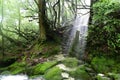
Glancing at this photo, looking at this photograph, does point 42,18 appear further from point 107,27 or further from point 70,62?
point 107,27

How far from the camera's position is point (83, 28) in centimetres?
1029

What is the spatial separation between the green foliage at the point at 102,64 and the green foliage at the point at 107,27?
304mm

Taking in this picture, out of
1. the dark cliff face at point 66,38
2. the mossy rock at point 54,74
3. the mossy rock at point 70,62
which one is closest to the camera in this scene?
the mossy rock at point 54,74

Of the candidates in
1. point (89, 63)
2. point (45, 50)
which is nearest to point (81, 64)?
point (89, 63)

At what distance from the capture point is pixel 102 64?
7.07 metres

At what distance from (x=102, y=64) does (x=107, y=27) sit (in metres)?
1.46

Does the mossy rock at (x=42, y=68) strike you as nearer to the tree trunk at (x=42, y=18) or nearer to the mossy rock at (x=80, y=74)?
the mossy rock at (x=80, y=74)

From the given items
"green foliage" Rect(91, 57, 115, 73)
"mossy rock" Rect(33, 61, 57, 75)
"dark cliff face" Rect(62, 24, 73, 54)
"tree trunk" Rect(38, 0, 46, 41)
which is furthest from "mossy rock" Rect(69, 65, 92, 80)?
"tree trunk" Rect(38, 0, 46, 41)

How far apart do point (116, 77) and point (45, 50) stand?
4.84 metres

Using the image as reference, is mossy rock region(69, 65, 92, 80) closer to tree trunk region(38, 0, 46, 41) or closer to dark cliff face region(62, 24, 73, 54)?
dark cliff face region(62, 24, 73, 54)

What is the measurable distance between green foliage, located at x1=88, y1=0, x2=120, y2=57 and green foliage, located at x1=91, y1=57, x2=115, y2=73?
30 cm

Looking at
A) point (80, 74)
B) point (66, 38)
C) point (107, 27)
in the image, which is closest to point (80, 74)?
point (80, 74)

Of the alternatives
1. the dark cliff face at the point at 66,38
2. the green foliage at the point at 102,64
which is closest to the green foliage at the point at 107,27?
the green foliage at the point at 102,64

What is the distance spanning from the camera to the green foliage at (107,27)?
7.04 metres
